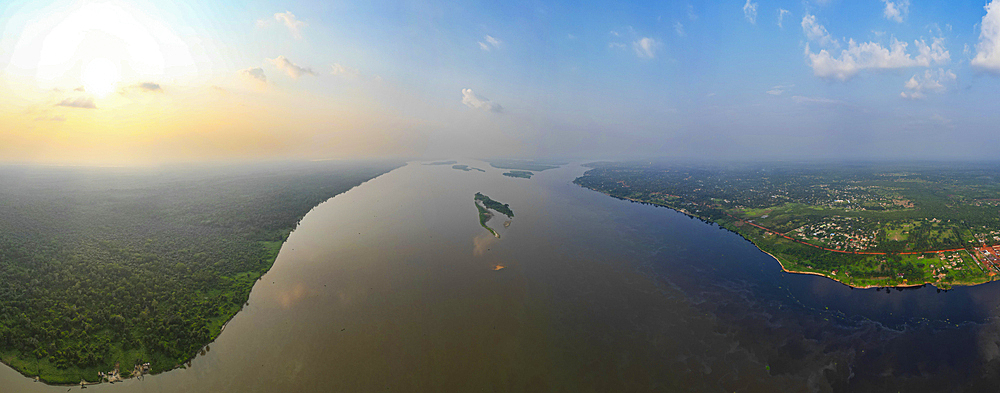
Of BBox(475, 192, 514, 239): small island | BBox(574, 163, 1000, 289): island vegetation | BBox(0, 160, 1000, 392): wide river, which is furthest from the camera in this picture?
BBox(475, 192, 514, 239): small island

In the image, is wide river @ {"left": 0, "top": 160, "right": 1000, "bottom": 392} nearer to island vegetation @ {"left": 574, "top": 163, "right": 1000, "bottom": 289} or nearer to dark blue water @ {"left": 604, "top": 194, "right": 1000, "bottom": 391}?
dark blue water @ {"left": 604, "top": 194, "right": 1000, "bottom": 391}

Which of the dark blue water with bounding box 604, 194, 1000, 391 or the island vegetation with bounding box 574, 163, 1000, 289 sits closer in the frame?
the dark blue water with bounding box 604, 194, 1000, 391

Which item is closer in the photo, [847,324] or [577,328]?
[577,328]

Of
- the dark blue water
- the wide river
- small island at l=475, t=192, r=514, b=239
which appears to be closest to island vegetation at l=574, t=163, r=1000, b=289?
the dark blue water

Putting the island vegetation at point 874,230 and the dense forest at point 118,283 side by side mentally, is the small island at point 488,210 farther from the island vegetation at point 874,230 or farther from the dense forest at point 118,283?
the island vegetation at point 874,230

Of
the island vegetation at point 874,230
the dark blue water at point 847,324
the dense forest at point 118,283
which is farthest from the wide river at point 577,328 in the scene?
the island vegetation at point 874,230

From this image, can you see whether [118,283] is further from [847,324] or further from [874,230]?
[874,230]

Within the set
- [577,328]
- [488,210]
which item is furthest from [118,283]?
[488,210]

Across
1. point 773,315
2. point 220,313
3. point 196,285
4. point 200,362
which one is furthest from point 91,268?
point 773,315

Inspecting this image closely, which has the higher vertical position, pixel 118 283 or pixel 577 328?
pixel 118 283
